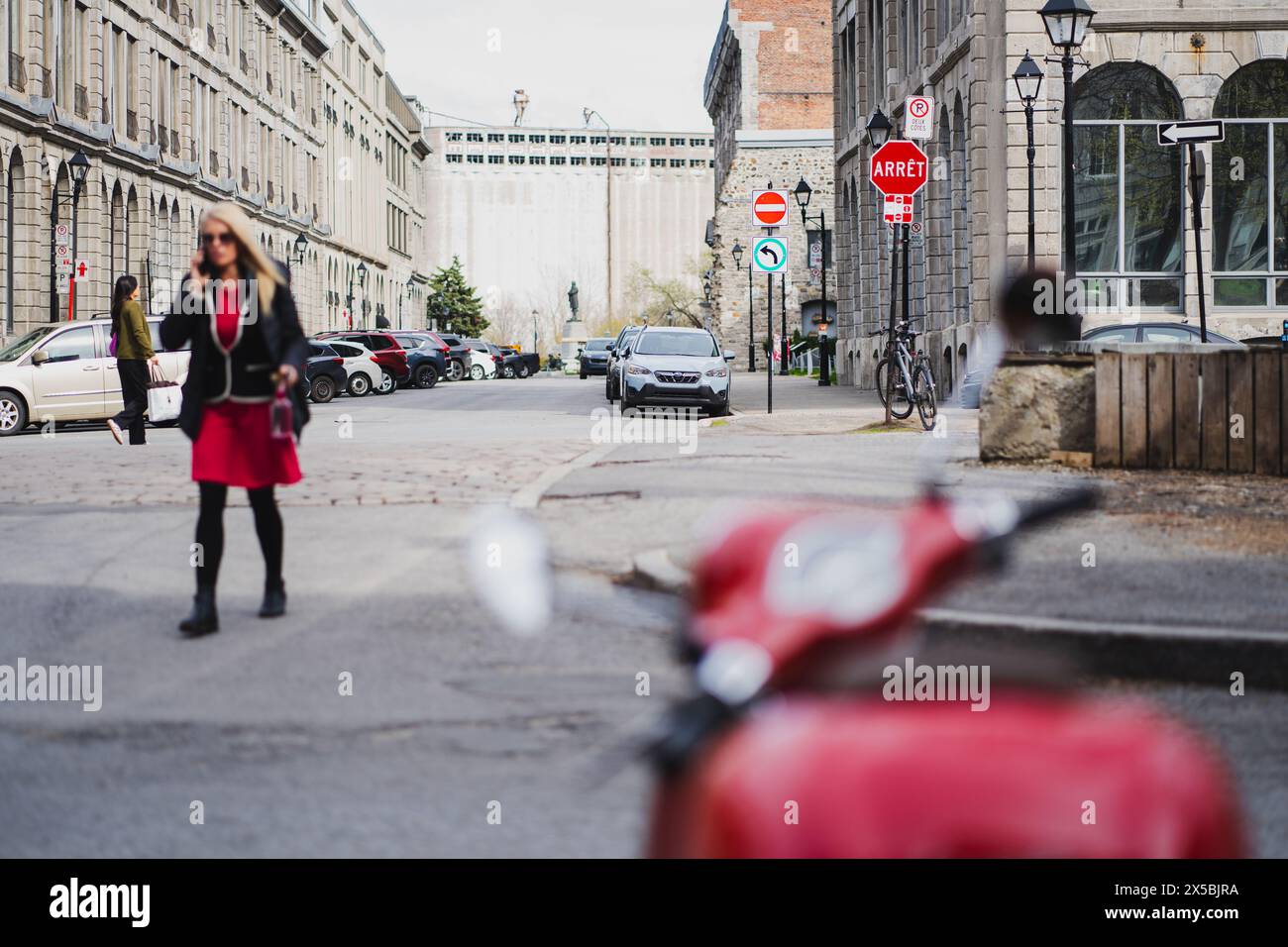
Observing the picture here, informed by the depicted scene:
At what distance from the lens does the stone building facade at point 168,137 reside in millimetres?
40031

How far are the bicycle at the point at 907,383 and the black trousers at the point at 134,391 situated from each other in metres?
8.40

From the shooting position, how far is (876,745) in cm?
135

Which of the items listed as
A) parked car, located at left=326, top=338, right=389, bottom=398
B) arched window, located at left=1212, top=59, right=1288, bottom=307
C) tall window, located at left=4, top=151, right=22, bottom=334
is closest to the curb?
arched window, located at left=1212, top=59, right=1288, bottom=307

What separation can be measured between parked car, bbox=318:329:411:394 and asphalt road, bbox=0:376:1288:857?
1060 inches

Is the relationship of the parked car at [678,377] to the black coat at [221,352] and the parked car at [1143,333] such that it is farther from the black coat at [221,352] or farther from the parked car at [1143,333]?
the black coat at [221,352]

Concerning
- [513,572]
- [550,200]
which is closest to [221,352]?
[513,572]

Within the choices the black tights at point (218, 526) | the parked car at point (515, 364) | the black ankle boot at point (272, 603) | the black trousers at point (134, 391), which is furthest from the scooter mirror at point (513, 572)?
the parked car at point (515, 364)

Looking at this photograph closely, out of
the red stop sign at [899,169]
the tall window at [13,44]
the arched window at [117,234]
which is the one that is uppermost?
the tall window at [13,44]

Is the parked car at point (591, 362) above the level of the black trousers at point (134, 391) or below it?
above

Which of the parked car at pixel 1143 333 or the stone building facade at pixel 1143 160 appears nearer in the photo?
the parked car at pixel 1143 333

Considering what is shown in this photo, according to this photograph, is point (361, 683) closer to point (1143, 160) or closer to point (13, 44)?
point (1143, 160)

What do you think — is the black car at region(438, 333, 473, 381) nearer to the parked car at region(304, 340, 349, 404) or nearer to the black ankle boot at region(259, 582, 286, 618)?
the parked car at region(304, 340, 349, 404)

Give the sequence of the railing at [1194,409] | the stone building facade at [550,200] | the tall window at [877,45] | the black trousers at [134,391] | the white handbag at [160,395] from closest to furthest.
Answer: the railing at [1194,409] < the white handbag at [160,395] < the black trousers at [134,391] < the tall window at [877,45] < the stone building facade at [550,200]
